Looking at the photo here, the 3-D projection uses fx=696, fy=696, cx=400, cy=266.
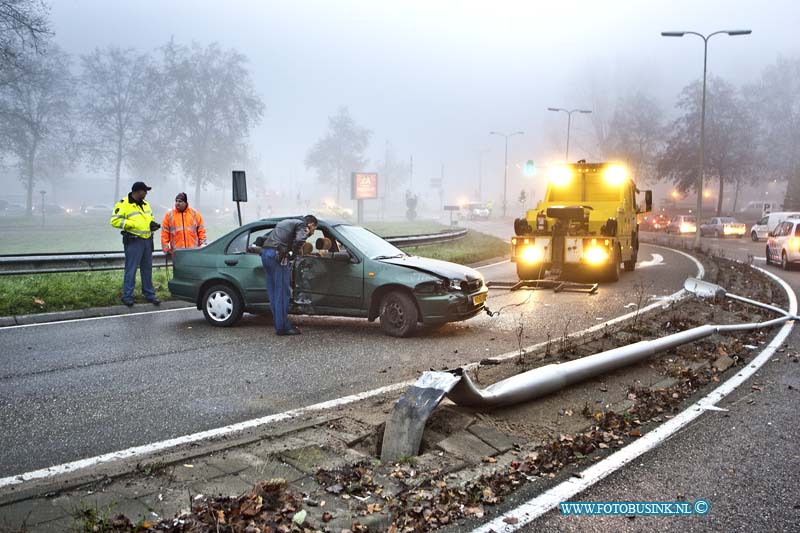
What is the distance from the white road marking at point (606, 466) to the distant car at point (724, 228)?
134 feet

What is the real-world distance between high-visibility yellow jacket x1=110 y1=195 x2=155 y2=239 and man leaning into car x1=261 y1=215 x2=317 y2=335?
331cm

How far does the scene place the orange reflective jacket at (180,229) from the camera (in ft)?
39.9

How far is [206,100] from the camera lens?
219 feet

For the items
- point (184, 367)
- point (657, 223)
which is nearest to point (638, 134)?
point (657, 223)

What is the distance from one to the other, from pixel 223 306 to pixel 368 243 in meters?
2.18

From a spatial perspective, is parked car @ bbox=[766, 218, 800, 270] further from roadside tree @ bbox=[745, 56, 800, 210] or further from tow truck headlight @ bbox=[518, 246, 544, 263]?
roadside tree @ bbox=[745, 56, 800, 210]

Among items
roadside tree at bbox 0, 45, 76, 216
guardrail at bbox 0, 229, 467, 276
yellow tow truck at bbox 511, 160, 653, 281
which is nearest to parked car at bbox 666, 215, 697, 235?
yellow tow truck at bbox 511, 160, 653, 281

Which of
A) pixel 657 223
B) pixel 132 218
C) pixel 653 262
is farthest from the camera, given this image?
pixel 657 223

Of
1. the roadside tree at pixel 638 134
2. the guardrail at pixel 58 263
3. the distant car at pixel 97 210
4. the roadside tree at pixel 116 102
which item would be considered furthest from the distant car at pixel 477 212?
the guardrail at pixel 58 263

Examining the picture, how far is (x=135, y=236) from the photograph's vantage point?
37.4 ft

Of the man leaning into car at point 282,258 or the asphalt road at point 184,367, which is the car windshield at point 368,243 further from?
the asphalt road at point 184,367

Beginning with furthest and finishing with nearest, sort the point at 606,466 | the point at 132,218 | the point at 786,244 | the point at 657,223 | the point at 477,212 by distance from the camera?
1. the point at 477,212
2. the point at 657,223
3. the point at 786,244
4. the point at 132,218
5. the point at 606,466

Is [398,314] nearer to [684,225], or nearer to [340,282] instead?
[340,282]

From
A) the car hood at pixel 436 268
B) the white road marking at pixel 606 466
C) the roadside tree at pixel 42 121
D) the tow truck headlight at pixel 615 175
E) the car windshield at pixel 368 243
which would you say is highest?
the roadside tree at pixel 42 121
